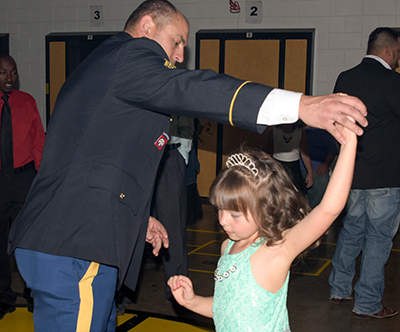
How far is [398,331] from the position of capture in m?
3.04

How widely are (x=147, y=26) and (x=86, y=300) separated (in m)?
1.02

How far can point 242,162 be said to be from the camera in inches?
64.7

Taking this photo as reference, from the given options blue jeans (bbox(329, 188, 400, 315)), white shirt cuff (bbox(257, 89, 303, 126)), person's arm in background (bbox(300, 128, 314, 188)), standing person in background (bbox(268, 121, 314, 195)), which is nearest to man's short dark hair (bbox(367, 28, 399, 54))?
blue jeans (bbox(329, 188, 400, 315))

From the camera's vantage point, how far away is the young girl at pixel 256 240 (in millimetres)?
1562

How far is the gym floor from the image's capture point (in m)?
3.08

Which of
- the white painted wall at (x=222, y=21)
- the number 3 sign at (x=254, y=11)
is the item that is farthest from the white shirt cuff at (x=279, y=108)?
the number 3 sign at (x=254, y=11)

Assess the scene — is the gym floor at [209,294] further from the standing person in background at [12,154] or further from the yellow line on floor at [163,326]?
the standing person in background at [12,154]

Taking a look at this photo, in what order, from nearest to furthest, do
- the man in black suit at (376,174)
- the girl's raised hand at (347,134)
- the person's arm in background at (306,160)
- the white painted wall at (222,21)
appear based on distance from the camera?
1. the girl's raised hand at (347,134)
2. the man in black suit at (376,174)
3. the person's arm in background at (306,160)
4. the white painted wall at (222,21)

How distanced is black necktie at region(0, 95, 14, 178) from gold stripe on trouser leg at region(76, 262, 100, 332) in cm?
194

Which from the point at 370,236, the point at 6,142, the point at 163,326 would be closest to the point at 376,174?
the point at 370,236

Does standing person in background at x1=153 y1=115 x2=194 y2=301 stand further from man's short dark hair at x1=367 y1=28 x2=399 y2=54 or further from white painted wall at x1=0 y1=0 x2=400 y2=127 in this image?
white painted wall at x1=0 y1=0 x2=400 y2=127

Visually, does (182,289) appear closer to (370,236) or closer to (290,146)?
(370,236)

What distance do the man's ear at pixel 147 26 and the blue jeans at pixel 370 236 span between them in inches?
80.0

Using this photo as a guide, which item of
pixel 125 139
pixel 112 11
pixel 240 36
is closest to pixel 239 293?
pixel 125 139
